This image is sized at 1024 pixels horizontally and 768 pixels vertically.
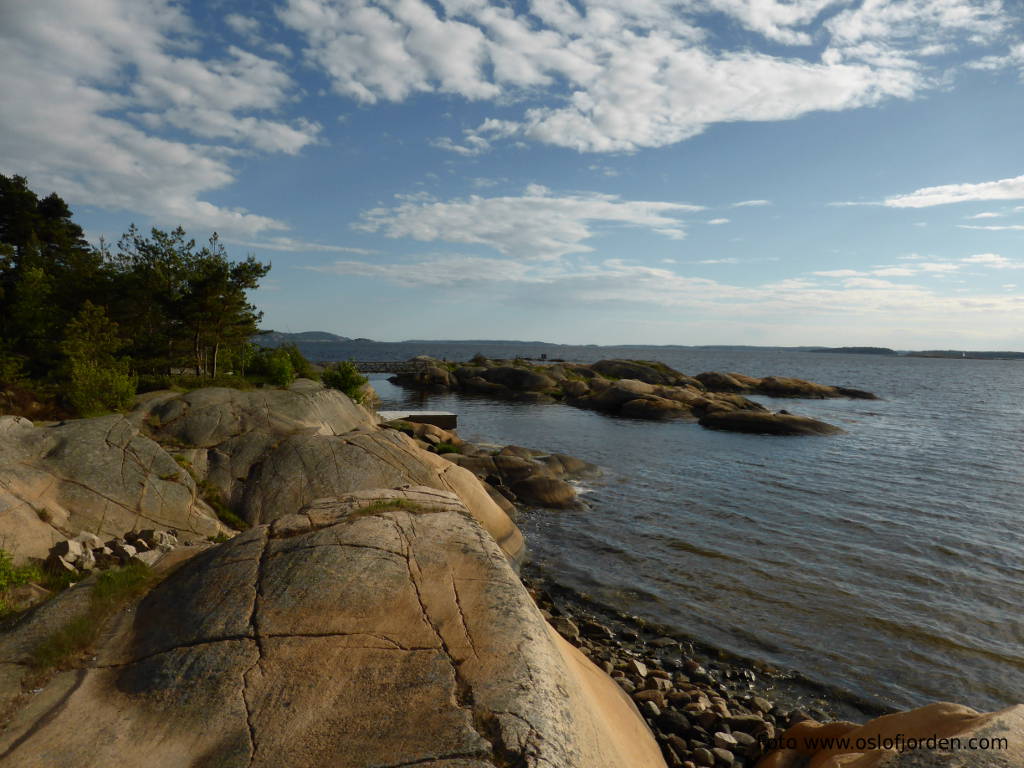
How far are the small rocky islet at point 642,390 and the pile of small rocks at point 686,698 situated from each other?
34.2 meters

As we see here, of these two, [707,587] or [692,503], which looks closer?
[707,587]

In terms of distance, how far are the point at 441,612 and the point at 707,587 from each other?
429 inches

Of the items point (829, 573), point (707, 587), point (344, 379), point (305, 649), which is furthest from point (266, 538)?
point (344, 379)

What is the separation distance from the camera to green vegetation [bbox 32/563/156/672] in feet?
19.3

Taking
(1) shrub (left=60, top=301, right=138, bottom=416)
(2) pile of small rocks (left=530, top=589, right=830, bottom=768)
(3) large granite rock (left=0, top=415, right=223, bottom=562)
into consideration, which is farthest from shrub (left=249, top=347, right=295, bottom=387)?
(2) pile of small rocks (left=530, top=589, right=830, bottom=768)

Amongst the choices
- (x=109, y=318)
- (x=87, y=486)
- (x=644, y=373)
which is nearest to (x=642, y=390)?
(x=644, y=373)

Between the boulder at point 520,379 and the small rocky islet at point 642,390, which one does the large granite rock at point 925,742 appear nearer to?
the small rocky islet at point 642,390

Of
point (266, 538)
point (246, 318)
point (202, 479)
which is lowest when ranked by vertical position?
point (202, 479)

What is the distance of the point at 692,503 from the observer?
74.5 ft

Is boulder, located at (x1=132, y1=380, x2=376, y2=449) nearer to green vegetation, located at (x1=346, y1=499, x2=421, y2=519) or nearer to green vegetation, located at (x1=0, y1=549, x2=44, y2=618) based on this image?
green vegetation, located at (x1=0, y1=549, x2=44, y2=618)

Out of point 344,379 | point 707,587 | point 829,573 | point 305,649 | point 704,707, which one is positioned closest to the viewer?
point 305,649

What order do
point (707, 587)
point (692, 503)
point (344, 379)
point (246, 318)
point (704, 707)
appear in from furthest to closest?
point (344, 379), point (246, 318), point (692, 503), point (707, 587), point (704, 707)

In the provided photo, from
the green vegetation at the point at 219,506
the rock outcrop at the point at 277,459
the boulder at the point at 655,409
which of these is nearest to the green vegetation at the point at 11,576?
the green vegetation at the point at 219,506

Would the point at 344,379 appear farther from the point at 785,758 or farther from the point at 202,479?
the point at 785,758
